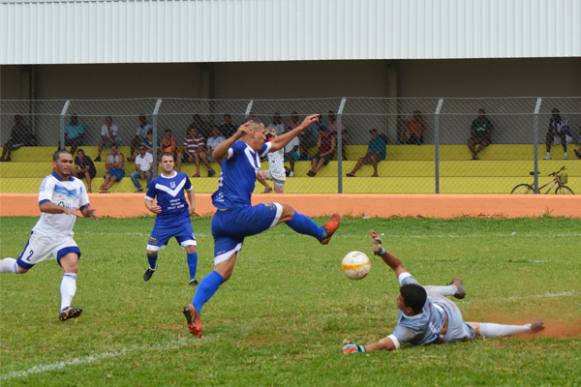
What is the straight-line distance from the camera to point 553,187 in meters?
23.9

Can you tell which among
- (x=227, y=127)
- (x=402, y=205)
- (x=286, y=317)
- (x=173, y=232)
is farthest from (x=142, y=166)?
(x=286, y=317)

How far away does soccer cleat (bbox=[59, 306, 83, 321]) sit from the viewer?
34.6 feet

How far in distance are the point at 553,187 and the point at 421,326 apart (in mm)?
15803

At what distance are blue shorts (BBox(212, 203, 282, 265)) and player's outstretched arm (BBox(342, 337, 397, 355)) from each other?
5.24ft

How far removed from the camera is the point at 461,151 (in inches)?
1045

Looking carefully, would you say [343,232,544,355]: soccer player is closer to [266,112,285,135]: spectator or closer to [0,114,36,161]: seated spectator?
[266,112,285,135]: spectator

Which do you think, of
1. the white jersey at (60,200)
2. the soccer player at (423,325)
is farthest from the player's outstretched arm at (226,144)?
the white jersey at (60,200)

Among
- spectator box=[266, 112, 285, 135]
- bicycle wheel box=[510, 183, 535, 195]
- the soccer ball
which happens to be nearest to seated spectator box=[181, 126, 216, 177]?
spectator box=[266, 112, 285, 135]

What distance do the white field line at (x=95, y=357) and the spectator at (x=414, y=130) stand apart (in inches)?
702

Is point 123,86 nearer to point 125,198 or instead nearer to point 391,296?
point 125,198

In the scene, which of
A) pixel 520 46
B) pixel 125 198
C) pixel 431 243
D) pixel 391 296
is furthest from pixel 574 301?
pixel 520 46

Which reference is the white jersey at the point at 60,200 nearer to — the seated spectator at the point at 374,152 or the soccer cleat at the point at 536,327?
the soccer cleat at the point at 536,327

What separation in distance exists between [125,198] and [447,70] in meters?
10.0

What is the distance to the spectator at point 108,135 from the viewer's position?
27.2 metres
